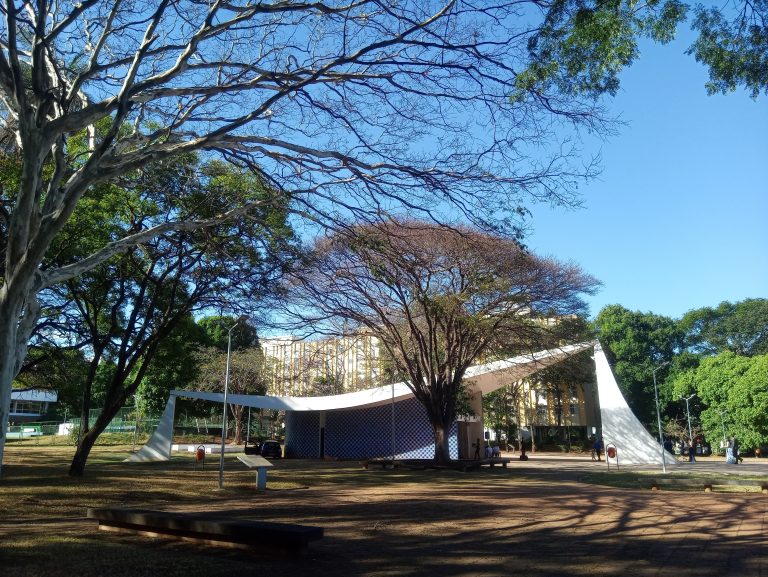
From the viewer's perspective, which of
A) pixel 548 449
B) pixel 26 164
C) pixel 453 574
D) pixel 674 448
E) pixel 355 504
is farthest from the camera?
pixel 548 449

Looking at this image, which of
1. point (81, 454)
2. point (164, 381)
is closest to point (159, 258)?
point (81, 454)

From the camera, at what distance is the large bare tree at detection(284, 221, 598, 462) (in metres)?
21.2

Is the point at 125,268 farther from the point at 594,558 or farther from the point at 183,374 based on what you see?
the point at 183,374

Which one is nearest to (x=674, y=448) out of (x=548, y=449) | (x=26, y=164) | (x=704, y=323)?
(x=548, y=449)

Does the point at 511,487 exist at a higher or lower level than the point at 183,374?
lower

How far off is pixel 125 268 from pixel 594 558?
15.9 meters

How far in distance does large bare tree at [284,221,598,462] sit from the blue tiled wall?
5.37 m

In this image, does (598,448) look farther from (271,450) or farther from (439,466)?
(271,450)

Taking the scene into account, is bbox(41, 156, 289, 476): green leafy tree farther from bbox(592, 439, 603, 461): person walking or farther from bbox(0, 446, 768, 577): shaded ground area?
bbox(592, 439, 603, 461): person walking

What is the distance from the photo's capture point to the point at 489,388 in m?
35.2

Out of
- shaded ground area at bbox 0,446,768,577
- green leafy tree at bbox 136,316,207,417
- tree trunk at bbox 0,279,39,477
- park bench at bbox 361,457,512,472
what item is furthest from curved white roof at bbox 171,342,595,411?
tree trunk at bbox 0,279,39,477

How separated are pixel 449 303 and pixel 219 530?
15.3 metres

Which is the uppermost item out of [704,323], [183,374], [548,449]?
[704,323]

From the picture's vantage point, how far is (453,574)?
6152mm
